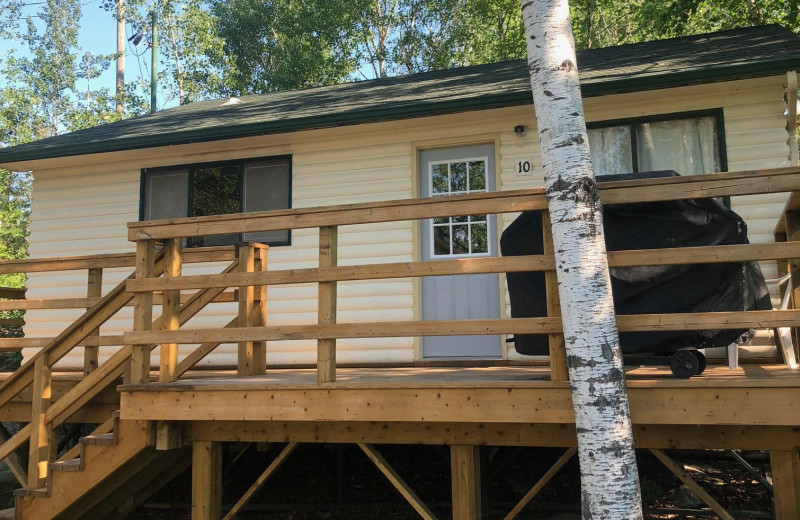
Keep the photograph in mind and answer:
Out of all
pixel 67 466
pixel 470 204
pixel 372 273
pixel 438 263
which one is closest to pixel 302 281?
pixel 372 273

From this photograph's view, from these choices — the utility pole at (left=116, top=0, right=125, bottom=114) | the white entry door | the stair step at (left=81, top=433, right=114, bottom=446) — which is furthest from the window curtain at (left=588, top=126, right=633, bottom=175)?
the utility pole at (left=116, top=0, right=125, bottom=114)

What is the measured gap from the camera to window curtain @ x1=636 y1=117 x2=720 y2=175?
6.33 meters

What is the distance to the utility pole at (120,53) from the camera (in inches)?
1180

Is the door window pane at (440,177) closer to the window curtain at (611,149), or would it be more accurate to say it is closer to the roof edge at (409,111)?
the roof edge at (409,111)

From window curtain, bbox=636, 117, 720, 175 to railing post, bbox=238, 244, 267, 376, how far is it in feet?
12.2

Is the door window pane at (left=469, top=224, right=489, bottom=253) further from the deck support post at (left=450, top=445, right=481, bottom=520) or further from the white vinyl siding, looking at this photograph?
the deck support post at (left=450, top=445, right=481, bottom=520)

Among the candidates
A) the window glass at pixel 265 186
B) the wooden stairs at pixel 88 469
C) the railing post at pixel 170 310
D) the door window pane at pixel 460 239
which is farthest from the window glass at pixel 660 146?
the wooden stairs at pixel 88 469

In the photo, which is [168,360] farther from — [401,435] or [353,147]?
[353,147]

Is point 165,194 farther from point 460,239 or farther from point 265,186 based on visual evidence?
point 460,239

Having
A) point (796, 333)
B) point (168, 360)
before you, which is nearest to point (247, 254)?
point (168, 360)

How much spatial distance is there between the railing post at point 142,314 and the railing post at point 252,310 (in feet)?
2.94

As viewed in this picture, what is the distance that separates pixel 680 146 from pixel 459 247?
2358mm

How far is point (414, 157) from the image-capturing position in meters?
7.19

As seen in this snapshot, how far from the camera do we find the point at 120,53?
3048cm
